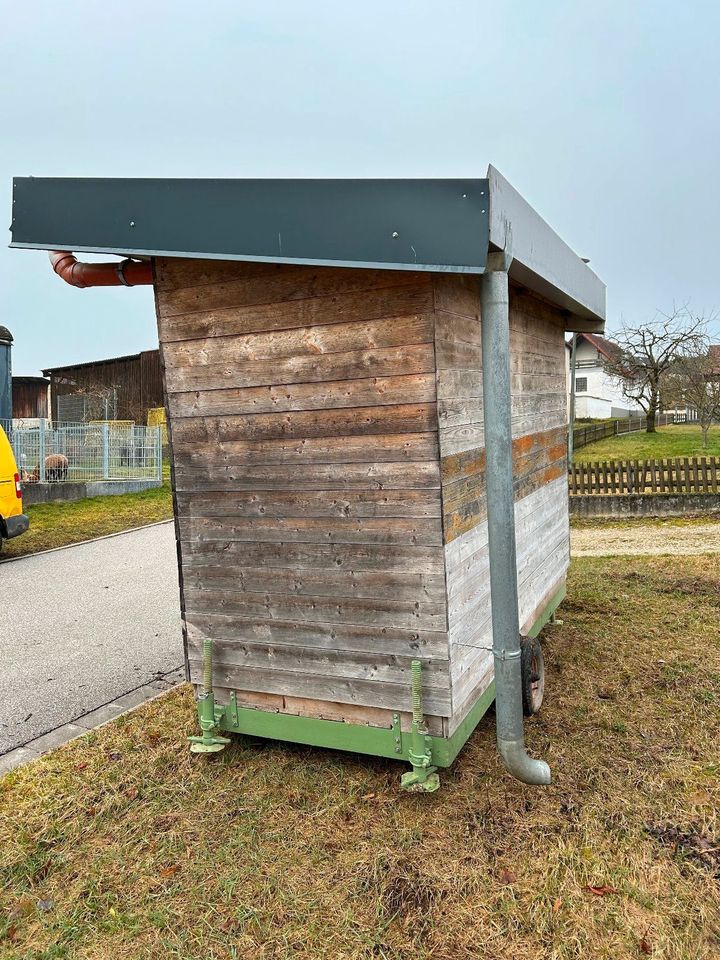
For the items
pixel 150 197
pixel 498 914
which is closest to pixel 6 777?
pixel 498 914

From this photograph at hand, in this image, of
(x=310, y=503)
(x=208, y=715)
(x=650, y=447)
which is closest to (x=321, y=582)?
(x=310, y=503)

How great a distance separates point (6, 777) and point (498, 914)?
9.27 feet

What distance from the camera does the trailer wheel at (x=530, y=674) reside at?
3939 millimetres

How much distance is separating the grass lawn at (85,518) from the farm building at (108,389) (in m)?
15.9

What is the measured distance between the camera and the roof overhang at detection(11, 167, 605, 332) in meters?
2.80

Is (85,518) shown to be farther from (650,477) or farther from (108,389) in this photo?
(108,389)

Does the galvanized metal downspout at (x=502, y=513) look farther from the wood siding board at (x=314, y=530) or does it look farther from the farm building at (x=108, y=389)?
the farm building at (x=108, y=389)

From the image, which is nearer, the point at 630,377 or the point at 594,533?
the point at 594,533

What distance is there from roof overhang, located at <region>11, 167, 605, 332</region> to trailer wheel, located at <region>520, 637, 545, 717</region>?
2170 millimetres

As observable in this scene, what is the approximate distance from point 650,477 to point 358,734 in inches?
498

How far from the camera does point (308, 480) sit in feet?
11.6

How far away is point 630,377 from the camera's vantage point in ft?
106

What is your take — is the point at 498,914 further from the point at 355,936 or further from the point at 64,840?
the point at 64,840

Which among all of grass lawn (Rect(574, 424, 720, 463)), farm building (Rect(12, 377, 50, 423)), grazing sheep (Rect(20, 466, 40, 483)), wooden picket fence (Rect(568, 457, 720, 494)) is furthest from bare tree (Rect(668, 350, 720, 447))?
farm building (Rect(12, 377, 50, 423))
